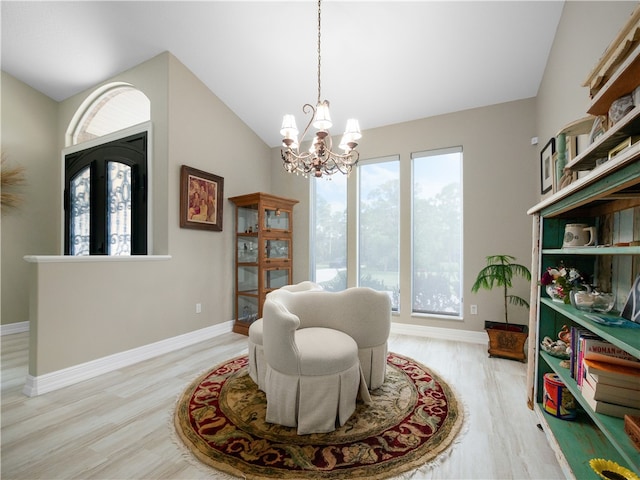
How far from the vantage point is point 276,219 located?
13.8 ft

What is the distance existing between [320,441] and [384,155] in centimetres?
346

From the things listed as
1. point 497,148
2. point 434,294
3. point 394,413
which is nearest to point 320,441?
point 394,413

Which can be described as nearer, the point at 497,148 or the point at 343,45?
the point at 343,45

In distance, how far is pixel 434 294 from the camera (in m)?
3.80

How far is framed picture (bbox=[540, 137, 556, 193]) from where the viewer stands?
8.74ft

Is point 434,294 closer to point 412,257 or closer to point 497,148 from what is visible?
point 412,257

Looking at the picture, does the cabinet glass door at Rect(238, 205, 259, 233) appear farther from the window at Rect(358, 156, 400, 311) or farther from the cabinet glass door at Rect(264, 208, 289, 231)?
the window at Rect(358, 156, 400, 311)

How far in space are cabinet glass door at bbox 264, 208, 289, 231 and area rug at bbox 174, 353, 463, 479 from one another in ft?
7.07

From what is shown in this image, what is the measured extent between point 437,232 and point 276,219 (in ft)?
7.24

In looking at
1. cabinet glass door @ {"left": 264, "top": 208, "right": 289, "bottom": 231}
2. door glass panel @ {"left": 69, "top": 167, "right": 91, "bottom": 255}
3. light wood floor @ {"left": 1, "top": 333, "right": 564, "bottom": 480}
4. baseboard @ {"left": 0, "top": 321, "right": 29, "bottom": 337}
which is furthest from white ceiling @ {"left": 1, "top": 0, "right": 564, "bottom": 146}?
baseboard @ {"left": 0, "top": 321, "right": 29, "bottom": 337}

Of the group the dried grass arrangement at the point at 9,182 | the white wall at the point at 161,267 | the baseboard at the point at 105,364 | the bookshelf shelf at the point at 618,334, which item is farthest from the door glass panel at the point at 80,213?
the bookshelf shelf at the point at 618,334

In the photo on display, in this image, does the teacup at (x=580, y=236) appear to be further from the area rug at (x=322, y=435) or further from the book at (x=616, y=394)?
the area rug at (x=322, y=435)

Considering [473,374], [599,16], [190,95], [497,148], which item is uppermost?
[190,95]

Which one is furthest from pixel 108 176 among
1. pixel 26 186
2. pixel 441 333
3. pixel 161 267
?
pixel 441 333
